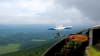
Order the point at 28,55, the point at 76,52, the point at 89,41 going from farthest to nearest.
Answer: the point at 28,55, the point at 76,52, the point at 89,41

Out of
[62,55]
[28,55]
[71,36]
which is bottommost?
[28,55]

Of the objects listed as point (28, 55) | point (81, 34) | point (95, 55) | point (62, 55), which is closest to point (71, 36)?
point (81, 34)

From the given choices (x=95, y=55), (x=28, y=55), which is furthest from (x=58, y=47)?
(x=28, y=55)

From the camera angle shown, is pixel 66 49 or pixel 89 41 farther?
pixel 66 49

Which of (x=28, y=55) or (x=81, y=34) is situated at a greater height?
(x=81, y=34)

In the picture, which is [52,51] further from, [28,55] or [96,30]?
[28,55]

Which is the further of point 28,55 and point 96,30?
point 28,55

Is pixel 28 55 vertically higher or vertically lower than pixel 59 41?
lower

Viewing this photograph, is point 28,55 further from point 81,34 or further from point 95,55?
A: point 95,55

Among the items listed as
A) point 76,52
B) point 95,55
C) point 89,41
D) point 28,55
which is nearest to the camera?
point 95,55
